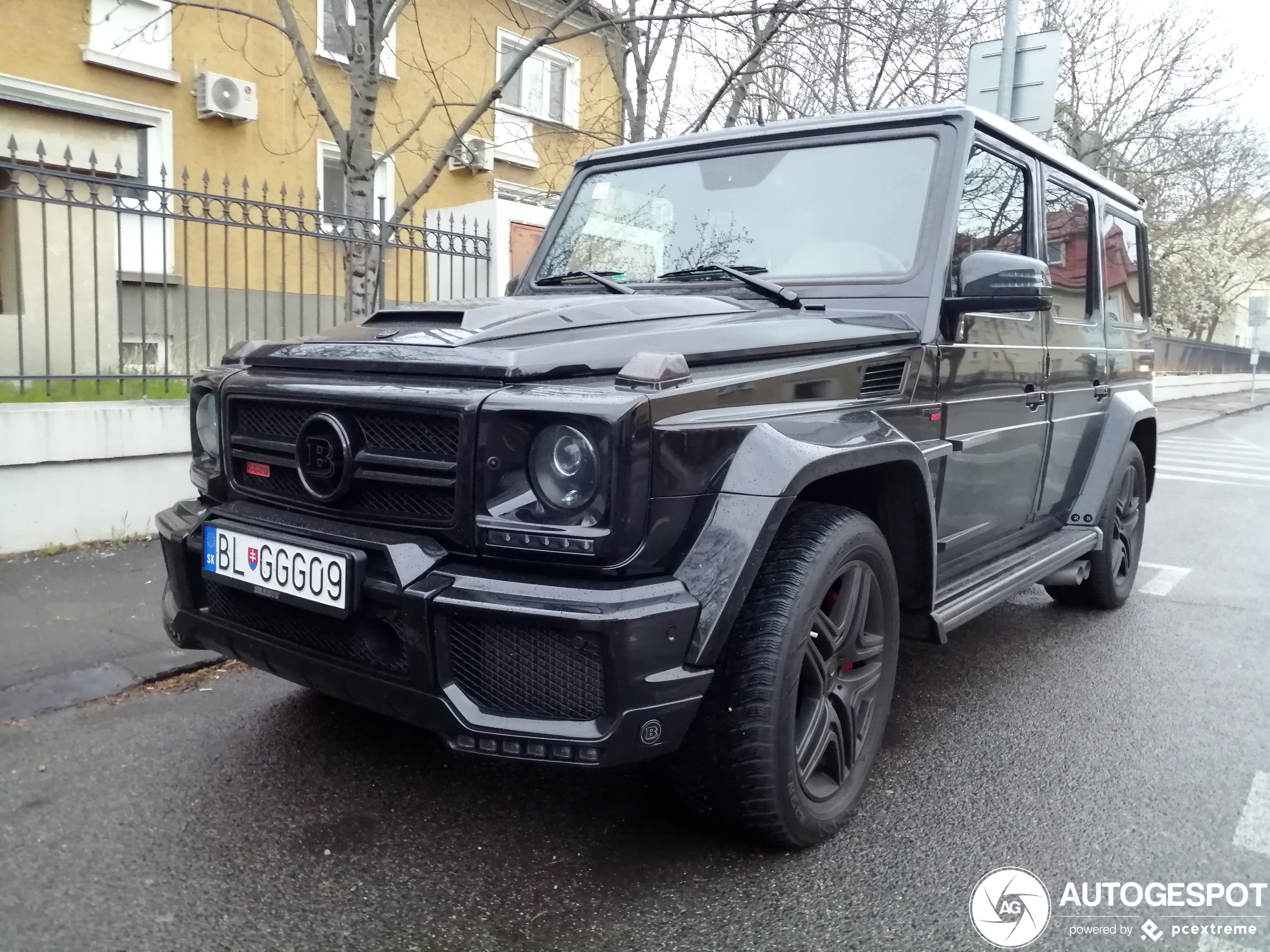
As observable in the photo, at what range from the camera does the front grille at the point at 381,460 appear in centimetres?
213

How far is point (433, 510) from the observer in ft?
7.06

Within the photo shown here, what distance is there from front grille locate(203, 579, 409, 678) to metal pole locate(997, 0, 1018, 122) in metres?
8.68

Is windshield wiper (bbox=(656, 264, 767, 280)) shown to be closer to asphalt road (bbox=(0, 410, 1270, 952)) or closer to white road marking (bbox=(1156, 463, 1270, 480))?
asphalt road (bbox=(0, 410, 1270, 952))

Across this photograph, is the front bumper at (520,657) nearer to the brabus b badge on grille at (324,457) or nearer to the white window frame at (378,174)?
the brabus b badge on grille at (324,457)

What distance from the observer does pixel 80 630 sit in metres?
4.01

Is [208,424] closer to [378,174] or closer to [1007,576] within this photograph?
[1007,576]

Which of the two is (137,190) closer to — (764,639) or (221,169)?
(764,639)

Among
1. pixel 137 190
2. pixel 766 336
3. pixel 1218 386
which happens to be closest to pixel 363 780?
pixel 766 336

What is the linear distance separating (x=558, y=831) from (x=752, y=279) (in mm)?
1668

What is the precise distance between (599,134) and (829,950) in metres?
9.44

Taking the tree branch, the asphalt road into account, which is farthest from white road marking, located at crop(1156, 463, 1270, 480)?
the tree branch

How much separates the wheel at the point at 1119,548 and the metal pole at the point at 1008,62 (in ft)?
17.4

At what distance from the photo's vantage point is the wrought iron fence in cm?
510

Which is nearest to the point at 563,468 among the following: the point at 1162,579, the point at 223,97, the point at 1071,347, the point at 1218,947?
the point at 1218,947
